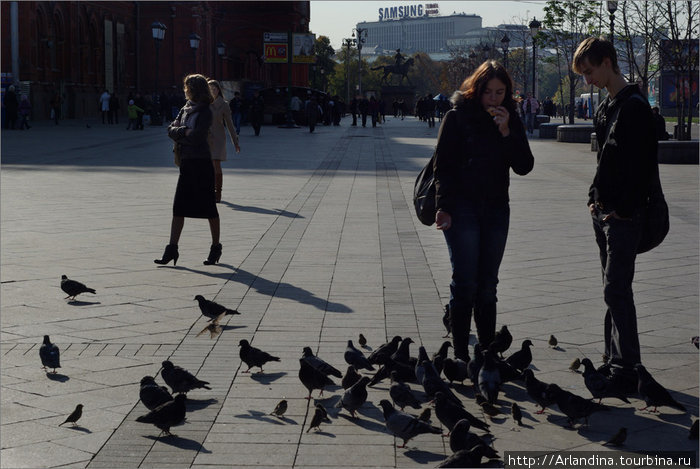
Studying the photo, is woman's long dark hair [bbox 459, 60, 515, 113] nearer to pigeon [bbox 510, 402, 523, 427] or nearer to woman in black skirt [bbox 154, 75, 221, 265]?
pigeon [bbox 510, 402, 523, 427]

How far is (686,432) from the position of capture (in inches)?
204

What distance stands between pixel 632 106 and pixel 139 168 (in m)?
18.5

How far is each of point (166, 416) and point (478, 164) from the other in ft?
7.68

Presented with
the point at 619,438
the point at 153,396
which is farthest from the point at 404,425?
the point at 153,396

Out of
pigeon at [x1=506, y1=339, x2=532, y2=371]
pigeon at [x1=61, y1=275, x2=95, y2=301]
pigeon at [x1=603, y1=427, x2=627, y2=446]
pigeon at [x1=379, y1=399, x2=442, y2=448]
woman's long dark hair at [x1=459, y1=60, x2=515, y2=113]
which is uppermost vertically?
woman's long dark hair at [x1=459, y1=60, x2=515, y2=113]

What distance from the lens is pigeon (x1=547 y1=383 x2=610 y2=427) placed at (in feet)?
16.9

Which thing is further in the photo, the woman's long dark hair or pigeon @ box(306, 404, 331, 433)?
the woman's long dark hair

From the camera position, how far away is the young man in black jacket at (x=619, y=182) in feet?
18.5

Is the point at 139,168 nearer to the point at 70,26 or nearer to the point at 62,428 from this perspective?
the point at 62,428

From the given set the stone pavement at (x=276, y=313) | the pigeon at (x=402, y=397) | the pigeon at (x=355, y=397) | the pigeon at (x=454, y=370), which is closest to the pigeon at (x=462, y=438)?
the stone pavement at (x=276, y=313)

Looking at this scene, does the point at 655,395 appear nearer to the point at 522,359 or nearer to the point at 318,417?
the point at 522,359

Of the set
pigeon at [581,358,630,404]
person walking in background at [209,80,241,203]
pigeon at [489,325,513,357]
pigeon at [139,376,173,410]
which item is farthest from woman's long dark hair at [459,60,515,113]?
person walking in background at [209,80,241,203]

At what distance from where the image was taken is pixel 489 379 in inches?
218

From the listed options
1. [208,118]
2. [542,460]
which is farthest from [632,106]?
[208,118]
